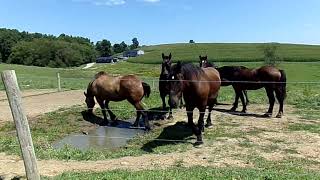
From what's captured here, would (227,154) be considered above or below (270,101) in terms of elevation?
below

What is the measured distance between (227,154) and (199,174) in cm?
213

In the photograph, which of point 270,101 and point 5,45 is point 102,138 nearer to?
point 270,101

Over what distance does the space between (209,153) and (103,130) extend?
4.00 metres

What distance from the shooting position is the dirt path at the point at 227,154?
760 centimetres

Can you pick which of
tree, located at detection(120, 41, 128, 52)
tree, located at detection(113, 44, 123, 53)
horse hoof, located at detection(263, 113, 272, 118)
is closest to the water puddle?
horse hoof, located at detection(263, 113, 272, 118)

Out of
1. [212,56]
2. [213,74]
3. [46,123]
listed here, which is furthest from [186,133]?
[212,56]

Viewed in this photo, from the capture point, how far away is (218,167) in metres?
7.59

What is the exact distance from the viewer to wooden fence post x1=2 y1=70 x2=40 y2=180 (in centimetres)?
560

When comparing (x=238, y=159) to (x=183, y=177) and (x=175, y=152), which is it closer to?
(x=175, y=152)

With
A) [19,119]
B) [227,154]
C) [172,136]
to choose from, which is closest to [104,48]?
[172,136]

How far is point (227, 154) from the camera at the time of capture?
865cm

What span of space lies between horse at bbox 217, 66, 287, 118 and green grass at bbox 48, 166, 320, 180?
6.19m

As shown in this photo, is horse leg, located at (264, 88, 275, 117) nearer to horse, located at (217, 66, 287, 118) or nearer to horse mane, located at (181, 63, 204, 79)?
horse, located at (217, 66, 287, 118)

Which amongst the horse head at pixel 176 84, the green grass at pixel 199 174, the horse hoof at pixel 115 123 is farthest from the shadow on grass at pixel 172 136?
the green grass at pixel 199 174
